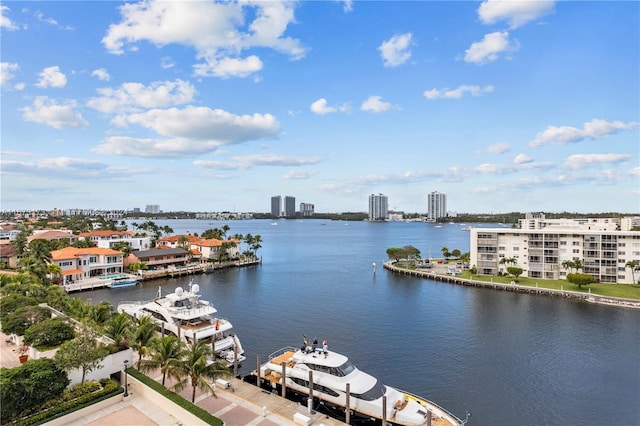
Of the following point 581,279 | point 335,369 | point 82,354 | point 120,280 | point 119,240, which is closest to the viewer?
point 82,354

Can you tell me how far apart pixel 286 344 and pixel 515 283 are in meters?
50.0

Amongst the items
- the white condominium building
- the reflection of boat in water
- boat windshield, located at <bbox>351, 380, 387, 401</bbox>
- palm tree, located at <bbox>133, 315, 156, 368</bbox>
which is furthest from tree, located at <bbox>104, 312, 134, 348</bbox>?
the white condominium building

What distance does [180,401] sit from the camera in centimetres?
2073

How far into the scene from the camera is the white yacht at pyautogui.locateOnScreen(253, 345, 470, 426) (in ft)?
76.3

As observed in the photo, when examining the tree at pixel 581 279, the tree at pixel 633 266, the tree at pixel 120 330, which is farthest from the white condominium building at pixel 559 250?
the tree at pixel 120 330

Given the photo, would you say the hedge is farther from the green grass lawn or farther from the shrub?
the green grass lawn

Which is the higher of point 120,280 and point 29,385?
point 29,385

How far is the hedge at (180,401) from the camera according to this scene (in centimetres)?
1931

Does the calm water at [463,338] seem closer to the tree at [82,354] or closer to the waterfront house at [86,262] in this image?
the waterfront house at [86,262]

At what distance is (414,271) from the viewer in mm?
85312

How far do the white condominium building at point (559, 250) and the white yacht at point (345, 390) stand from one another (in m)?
59.3

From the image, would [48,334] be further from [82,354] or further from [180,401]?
[180,401]

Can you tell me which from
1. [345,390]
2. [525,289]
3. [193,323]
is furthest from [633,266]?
[193,323]

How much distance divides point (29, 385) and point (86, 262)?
61992 mm
